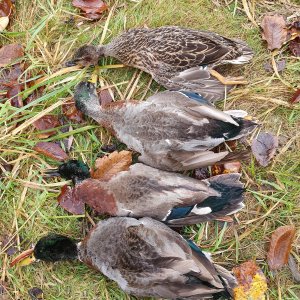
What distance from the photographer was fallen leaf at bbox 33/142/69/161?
4.29 metres

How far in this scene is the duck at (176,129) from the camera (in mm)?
3873

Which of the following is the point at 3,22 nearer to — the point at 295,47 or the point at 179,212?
the point at 179,212

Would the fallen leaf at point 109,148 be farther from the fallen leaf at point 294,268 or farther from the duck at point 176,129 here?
the fallen leaf at point 294,268

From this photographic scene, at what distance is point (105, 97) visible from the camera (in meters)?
4.39

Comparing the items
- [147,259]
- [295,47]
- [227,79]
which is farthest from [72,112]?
[295,47]

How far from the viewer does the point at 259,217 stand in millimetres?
4145

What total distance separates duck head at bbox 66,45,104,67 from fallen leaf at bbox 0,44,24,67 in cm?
45

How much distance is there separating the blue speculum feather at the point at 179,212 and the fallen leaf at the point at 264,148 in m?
0.74

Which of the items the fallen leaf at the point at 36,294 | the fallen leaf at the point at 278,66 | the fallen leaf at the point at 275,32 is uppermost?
the fallen leaf at the point at 275,32

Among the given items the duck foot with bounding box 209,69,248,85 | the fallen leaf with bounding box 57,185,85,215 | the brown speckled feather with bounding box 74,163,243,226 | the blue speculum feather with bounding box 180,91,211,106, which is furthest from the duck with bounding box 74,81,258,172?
the fallen leaf with bounding box 57,185,85,215

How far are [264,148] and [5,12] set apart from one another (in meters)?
2.49

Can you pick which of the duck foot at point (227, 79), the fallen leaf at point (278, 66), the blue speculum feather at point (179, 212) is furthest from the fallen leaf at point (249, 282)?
the fallen leaf at point (278, 66)

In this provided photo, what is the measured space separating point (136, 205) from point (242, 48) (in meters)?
1.51

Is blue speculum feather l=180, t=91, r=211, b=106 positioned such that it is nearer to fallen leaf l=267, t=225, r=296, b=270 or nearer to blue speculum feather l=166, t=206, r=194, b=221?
blue speculum feather l=166, t=206, r=194, b=221
